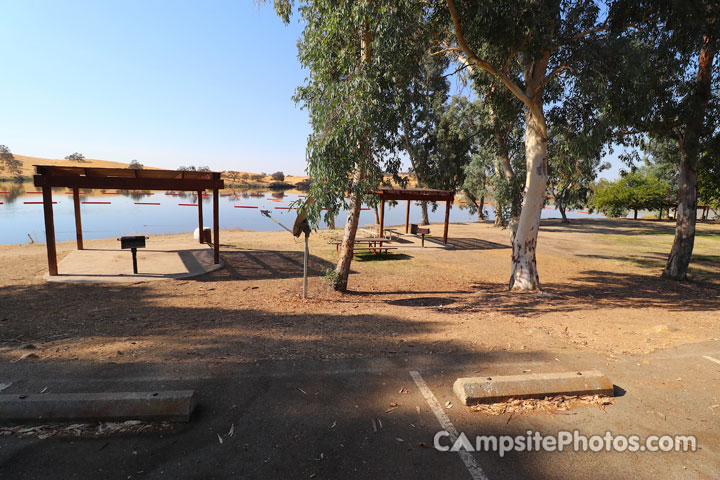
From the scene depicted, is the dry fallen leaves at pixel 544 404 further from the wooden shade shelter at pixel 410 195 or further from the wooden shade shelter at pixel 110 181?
the wooden shade shelter at pixel 410 195

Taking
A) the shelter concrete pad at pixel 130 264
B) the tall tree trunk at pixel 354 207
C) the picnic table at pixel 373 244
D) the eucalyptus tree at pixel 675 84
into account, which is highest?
the eucalyptus tree at pixel 675 84

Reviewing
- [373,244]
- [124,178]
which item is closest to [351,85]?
[124,178]

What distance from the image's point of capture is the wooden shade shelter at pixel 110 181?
9680mm

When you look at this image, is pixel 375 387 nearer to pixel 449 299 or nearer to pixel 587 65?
pixel 449 299

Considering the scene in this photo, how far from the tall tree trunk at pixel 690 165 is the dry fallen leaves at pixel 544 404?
11114 mm

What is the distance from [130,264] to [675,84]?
1791cm

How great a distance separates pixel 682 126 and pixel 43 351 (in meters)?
17.5

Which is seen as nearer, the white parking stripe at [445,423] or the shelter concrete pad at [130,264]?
the white parking stripe at [445,423]

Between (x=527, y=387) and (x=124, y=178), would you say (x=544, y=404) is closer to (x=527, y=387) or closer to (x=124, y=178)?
(x=527, y=387)

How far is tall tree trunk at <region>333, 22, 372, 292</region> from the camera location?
852 centimetres

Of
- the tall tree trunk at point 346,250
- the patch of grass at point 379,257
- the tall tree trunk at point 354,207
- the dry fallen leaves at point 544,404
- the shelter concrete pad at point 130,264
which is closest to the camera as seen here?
the dry fallen leaves at point 544,404

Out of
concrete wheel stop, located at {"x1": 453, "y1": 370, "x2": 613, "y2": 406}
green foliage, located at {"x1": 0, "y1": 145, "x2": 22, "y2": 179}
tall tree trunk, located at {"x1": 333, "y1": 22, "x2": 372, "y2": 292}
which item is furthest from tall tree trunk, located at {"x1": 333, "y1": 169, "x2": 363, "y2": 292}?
green foliage, located at {"x1": 0, "y1": 145, "x2": 22, "y2": 179}

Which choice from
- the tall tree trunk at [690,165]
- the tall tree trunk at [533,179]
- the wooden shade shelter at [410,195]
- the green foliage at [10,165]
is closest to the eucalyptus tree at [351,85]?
the tall tree trunk at [533,179]

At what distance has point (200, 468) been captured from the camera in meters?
2.51
